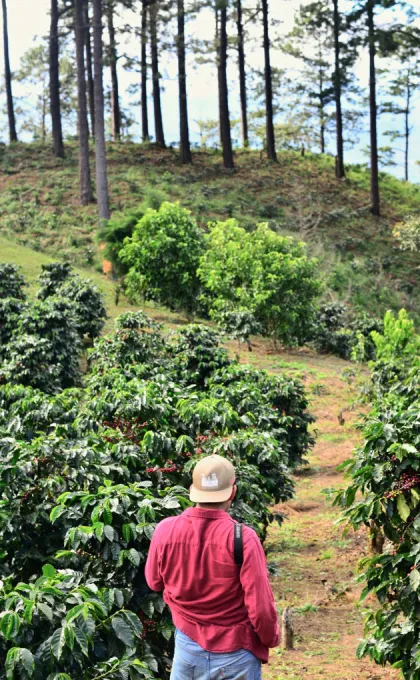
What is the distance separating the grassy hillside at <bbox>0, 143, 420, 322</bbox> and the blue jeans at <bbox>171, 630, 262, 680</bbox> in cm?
1961

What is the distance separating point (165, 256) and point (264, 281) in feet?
8.66

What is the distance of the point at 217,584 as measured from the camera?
10.6ft

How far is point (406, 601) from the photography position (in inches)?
174

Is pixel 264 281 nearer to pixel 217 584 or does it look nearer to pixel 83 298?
pixel 83 298

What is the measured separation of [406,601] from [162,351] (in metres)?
5.70

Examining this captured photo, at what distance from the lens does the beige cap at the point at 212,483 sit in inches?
129

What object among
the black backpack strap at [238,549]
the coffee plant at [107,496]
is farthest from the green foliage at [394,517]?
the black backpack strap at [238,549]

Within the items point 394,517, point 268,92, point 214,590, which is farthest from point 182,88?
point 214,590

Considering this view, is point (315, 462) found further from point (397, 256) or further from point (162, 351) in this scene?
point (397, 256)

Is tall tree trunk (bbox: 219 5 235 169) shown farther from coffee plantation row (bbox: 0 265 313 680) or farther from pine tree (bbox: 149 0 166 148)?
coffee plantation row (bbox: 0 265 313 680)

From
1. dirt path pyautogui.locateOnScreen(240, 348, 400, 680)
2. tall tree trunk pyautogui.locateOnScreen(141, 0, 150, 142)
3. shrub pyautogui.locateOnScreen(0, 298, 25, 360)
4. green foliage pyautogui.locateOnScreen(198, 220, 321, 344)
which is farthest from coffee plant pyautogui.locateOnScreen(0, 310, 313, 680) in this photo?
tall tree trunk pyautogui.locateOnScreen(141, 0, 150, 142)

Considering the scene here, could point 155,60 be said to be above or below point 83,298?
above

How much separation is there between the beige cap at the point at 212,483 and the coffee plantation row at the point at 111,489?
63 cm

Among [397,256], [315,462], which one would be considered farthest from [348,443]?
[397,256]
